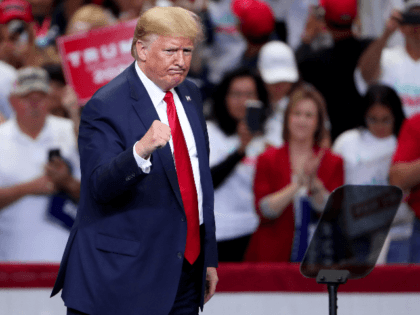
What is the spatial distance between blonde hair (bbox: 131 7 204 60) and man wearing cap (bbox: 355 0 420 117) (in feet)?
8.68

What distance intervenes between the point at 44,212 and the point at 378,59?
232cm

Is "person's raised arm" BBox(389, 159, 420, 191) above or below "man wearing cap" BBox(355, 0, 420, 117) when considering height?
below

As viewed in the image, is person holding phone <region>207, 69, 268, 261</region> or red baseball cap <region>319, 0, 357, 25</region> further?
red baseball cap <region>319, 0, 357, 25</region>

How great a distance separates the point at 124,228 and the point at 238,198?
6.48ft

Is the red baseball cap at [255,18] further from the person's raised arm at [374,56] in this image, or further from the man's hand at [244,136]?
the man's hand at [244,136]

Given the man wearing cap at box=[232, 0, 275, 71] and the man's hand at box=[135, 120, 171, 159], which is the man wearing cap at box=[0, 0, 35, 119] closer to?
the man wearing cap at box=[232, 0, 275, 71]

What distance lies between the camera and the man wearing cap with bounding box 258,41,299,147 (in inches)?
167

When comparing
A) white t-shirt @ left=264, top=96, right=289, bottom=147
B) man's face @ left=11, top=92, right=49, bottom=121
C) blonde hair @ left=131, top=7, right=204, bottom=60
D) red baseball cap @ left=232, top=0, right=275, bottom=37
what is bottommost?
white t-shirt @ left=264, top=96, right=289, bottom=147

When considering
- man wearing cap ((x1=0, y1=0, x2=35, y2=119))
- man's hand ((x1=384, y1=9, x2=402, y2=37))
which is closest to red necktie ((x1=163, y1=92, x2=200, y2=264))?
man's hand ((x1=384, y1=9, x2=402, y2=37))

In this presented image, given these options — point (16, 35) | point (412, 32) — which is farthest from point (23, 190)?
point (412, 32)

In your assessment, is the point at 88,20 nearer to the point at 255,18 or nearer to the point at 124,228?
the point at 255,18

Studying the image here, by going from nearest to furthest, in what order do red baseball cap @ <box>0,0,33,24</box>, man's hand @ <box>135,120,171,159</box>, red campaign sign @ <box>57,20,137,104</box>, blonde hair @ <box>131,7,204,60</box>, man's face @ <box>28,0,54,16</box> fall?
man's hand @ <box>135,120,171,159</box>, blonde hair @ <box>131,7,204,60</box>, red campaign sign @ <box>57,20,137,104</box>, red baseball cap @ <box>0,0,33,24</box>, man's face @ <box>28,0,54,16</box>

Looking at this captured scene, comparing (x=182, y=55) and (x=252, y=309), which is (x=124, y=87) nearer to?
(x=182, y=55)

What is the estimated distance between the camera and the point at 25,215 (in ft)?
11.9
